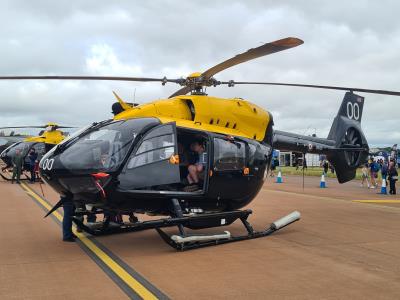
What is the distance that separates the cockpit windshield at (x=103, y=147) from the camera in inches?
265

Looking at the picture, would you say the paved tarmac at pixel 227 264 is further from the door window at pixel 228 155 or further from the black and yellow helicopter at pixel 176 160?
the door window at pixel 228 155

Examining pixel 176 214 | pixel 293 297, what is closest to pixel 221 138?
pixel 176 214

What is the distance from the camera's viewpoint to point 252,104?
30.8 feet

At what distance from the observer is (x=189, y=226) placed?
7566mm

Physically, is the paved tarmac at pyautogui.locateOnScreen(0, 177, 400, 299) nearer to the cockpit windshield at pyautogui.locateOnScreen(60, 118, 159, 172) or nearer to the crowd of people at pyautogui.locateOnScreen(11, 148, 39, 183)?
the cockpit windshield at pyautogui.locateOnScreen(60, 118, 159, 172)

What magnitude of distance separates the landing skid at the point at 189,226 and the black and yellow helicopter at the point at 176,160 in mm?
17

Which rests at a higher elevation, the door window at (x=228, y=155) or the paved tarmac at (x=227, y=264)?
the door window at (x=228, y=155)

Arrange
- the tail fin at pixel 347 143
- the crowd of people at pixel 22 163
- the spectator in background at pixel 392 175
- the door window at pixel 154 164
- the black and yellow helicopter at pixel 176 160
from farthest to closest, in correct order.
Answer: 1. the crowd of people at pixel 22 163
2. the spectator in background at pixel 392 175
3. the tail fin at pixel 347 143
4. the door window at pixel 154 164
5. the black and yellow helicopter at pixel 176 160

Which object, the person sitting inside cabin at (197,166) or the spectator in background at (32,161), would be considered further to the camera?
the spectator in background at (32,161)

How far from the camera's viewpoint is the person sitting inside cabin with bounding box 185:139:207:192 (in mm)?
8164

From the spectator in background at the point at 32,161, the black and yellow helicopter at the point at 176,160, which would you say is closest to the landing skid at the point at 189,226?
the black and yellow helicopter at the point at 176,160

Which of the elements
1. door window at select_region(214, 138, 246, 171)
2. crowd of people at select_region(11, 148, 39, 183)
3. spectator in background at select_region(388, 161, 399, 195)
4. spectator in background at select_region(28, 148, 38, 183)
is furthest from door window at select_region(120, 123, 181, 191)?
spectator in background at select_region(28, 148, 38, 183)

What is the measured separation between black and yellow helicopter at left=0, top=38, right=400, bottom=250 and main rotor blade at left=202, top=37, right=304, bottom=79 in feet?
0.05

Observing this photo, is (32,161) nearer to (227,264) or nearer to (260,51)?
(260,51)
